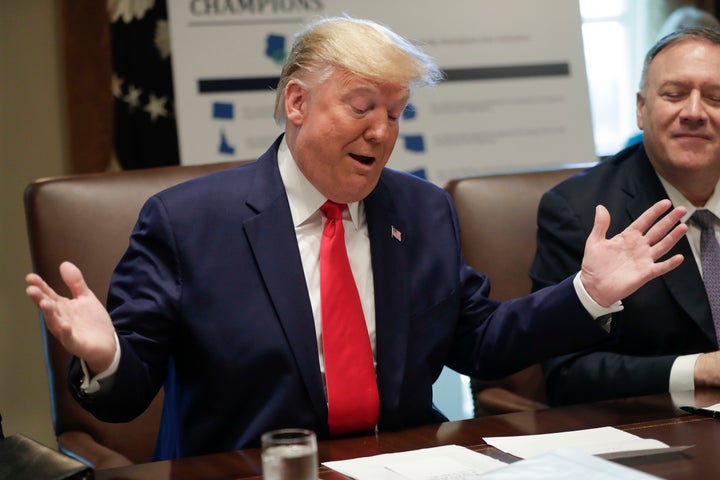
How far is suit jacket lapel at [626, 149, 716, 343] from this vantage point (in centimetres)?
238

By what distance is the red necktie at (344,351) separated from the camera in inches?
76.5

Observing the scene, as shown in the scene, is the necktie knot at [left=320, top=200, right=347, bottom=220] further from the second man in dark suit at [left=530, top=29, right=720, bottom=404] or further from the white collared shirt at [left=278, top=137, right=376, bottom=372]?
the second man in dark suit at [left=530, top=29, right=720, bottom=404]

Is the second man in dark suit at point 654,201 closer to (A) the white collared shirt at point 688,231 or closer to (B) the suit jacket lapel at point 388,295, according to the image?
(A) the white collared shirt at point 688,231

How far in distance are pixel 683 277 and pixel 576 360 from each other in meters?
0.35

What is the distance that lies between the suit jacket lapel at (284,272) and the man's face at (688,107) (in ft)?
3.42

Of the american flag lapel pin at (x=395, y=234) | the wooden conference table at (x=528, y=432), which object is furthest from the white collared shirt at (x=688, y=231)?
the american flag lapel pin at (x=395, y=234)

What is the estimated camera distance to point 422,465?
5.00 ft

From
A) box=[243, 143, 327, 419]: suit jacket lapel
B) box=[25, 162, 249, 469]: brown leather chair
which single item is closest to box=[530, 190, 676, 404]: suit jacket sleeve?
box=[243, 143, 327, 419]: suit jacket lapel

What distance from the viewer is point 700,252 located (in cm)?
247

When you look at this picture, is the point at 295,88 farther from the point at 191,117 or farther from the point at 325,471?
the point at 191,117

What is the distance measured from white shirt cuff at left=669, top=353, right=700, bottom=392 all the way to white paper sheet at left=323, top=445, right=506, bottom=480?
742mm

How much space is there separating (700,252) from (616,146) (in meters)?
2.64

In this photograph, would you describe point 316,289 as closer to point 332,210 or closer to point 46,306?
point 332,210

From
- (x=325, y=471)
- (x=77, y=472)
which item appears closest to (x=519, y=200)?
(x=325, y=471)
